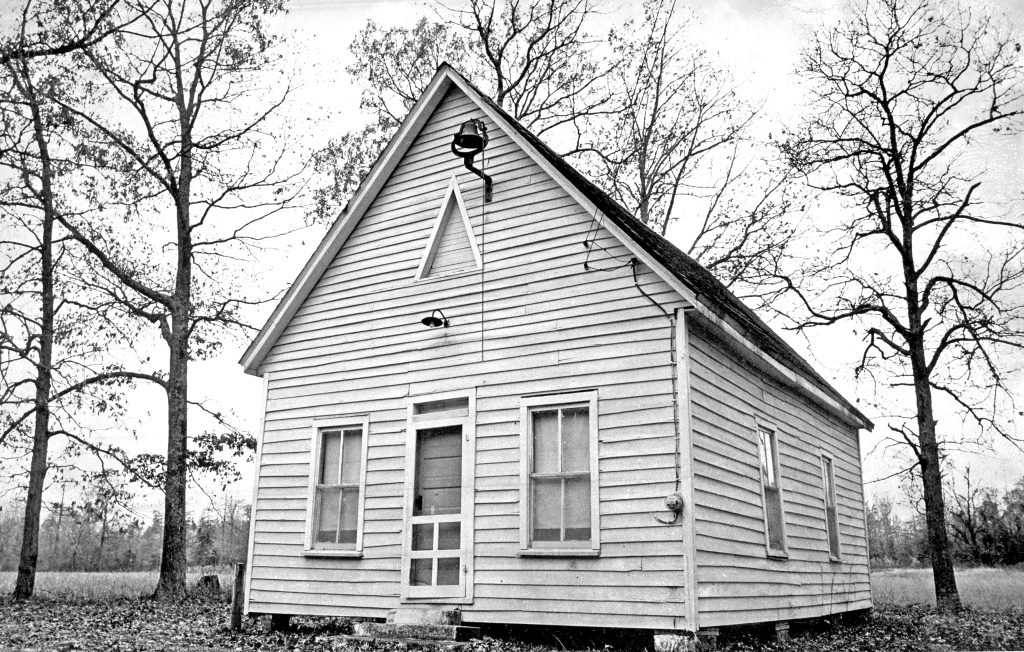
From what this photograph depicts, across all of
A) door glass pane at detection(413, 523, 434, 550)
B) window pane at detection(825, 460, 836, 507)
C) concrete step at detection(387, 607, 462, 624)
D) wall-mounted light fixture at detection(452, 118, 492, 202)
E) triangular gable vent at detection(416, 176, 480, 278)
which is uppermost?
wall-mounted light fixture at detection(452, 118, 492, 202)

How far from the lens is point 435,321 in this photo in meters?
12.0

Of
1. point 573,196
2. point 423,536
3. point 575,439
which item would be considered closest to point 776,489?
point 575,439

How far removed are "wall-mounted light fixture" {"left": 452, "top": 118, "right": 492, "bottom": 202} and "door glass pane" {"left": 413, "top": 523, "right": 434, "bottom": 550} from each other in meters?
4.54

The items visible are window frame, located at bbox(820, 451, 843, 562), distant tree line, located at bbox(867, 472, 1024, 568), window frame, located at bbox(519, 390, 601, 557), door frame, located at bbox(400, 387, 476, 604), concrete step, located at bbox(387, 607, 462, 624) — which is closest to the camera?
window frame, located at bbox(519, 390, 601, 557)

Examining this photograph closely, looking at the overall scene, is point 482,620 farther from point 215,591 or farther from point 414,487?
point 215,591

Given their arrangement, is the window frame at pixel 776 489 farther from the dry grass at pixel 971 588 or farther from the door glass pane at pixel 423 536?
the dry grass at pixel 971 588

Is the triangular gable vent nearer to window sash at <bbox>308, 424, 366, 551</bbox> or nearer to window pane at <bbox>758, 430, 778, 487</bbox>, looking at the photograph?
window sash at <bbox>308, 424, 366, 551</bbox>

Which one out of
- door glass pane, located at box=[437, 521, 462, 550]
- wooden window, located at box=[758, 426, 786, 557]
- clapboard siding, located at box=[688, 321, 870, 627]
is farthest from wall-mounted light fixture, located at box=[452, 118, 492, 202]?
wooden window, located at box=[758, 426, 786, 557]

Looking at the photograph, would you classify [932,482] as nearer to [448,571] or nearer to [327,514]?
[448,571]

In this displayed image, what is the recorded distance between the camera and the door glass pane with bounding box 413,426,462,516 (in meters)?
11.6

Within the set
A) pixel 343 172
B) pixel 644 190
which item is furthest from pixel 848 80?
pixel 343 172

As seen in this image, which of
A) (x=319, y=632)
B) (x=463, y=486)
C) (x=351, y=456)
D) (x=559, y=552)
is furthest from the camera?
(x=319, y=632)

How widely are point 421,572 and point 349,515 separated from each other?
154cm

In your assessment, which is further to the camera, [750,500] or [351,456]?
[351,456]
